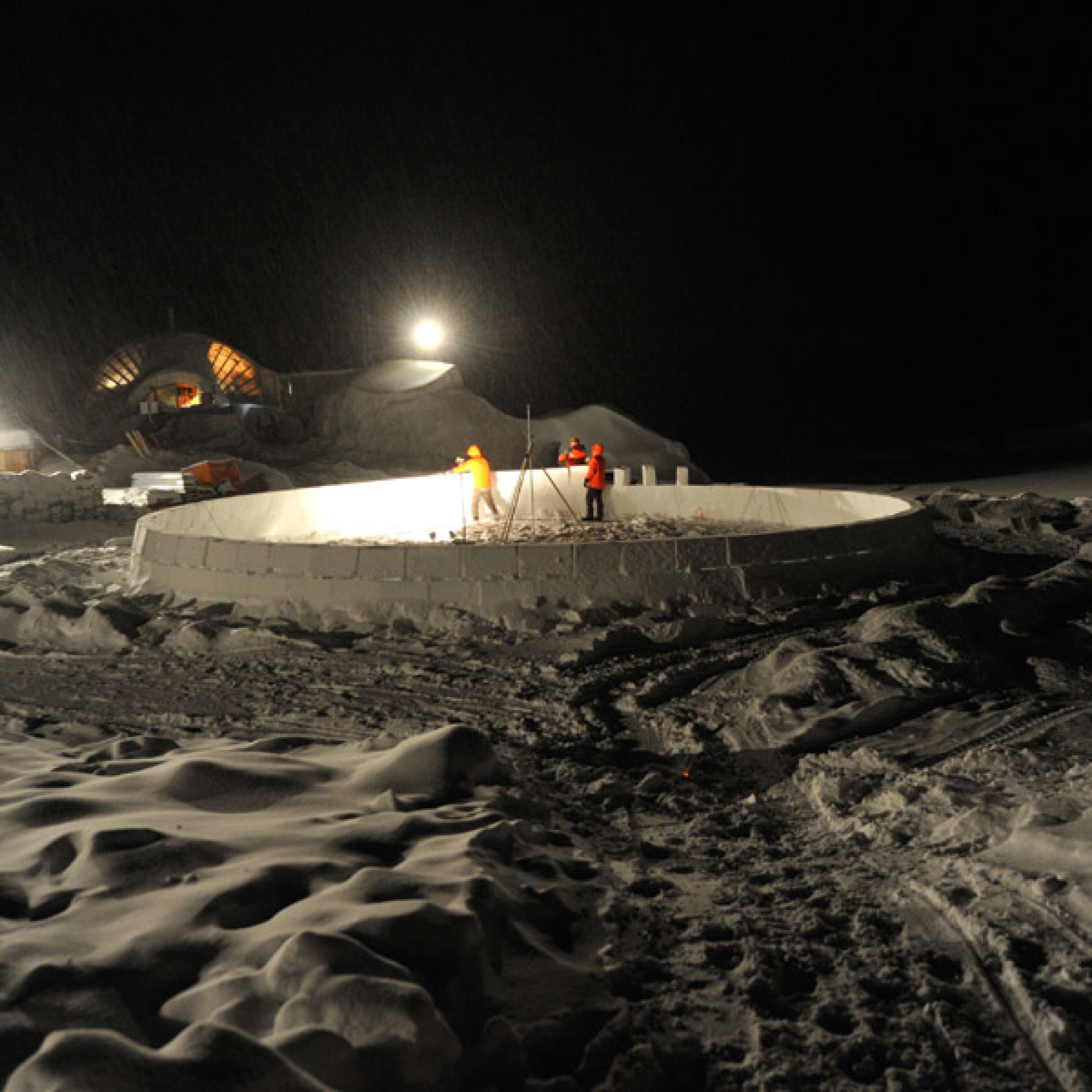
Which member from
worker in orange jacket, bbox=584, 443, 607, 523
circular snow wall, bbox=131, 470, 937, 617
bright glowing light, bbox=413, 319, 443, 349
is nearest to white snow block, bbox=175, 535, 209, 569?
circular snow wall, bbox=131, 470, 937, 617

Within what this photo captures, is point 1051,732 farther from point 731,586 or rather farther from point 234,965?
point 234,965

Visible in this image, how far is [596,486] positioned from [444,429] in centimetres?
1539

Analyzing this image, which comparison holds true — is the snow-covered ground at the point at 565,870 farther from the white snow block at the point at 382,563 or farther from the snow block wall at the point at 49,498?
the snow block wall at the point at 49,498

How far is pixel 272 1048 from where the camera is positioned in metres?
2.29

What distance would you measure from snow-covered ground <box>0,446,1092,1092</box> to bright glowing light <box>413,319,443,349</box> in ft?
85.6

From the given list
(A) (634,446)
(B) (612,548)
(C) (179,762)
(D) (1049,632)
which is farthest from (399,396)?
(C) (179,762)

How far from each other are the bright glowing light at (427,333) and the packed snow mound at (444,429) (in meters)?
2.81

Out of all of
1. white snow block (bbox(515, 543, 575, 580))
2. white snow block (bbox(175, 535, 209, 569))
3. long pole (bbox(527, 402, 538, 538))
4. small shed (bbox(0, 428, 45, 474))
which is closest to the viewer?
white snow block (bbox(515, 543, 575, 580))

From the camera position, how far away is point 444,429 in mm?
27234

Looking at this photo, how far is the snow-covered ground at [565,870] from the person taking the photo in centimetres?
253

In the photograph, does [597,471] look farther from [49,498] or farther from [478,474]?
[49,498]

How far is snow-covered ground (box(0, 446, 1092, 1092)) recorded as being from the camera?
2.53 metres

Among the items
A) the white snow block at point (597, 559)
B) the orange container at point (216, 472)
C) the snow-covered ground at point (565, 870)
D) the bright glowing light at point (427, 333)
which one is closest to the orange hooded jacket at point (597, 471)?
the white snow block at point (597, 559)

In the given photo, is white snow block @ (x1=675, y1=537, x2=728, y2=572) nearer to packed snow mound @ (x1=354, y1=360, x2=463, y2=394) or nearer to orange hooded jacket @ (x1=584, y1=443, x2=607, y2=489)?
orange hooded jacket @ (x1=584, y1=443, x2=607, y2=489)
